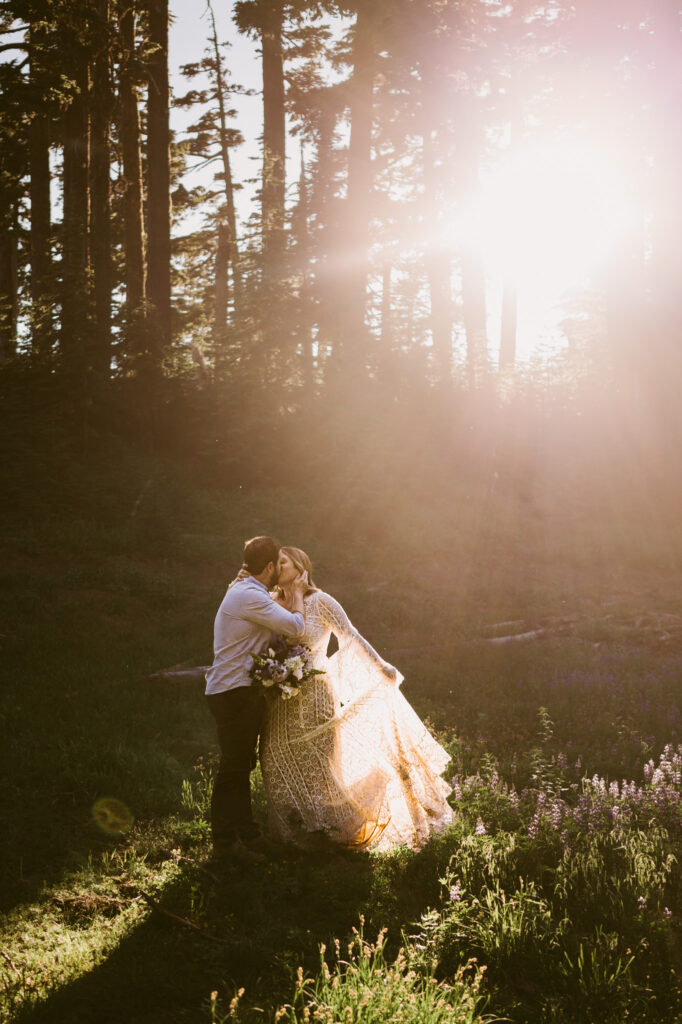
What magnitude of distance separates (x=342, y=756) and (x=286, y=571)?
66.0 inches

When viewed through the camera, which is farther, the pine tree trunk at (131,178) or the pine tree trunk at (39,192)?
the pine tree trunk at (39,192)

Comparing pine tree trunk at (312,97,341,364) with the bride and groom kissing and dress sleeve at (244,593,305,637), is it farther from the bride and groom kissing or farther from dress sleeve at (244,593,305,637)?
dress sleeve at (244,593,305,637)

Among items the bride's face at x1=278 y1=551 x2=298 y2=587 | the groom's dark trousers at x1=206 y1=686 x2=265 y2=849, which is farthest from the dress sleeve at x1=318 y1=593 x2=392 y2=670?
the groom's dark trousers at x1=206 y1=686 x2=265 y2=849

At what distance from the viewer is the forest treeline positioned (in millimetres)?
21984

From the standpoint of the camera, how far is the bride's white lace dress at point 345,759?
21.3ft

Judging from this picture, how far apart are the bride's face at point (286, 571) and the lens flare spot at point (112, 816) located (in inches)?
105

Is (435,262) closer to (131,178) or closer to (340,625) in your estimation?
(131,178)

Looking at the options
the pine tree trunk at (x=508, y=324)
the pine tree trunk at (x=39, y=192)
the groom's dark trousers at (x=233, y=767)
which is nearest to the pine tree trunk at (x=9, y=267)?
the pine tree trunk at (x=39, y=192)

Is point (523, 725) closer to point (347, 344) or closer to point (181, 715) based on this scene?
point (181, 715)

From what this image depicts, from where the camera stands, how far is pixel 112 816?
715 cm

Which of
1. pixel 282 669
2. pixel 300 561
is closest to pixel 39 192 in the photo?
pixel 300 561

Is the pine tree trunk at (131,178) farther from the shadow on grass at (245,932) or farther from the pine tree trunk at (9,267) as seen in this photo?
the shadow on grass at (245,932)

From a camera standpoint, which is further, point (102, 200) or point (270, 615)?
point (102, 200)

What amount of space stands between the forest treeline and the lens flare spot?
14987mm
